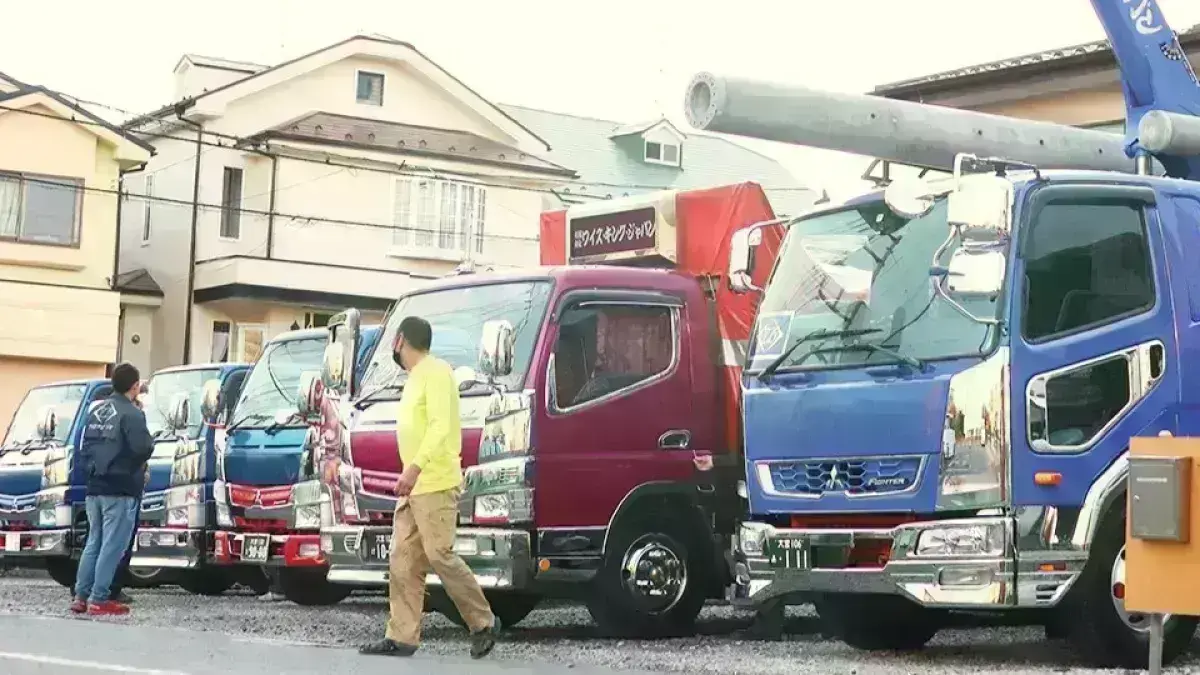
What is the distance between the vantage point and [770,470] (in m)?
10.9

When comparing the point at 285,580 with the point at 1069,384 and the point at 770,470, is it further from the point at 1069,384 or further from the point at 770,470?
the point at 1069,384

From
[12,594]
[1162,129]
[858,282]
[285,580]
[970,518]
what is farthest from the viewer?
[12,594]

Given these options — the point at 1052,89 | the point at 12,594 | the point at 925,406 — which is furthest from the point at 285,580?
the point at 1052,89

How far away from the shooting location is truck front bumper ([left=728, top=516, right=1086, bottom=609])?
9.73 meters

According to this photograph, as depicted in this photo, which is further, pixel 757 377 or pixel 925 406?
pixel 757 377

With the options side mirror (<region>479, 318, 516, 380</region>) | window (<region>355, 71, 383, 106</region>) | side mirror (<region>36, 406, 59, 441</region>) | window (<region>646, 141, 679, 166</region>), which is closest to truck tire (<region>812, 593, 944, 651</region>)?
side mirror (<region>479, 318, 516, 380</region>)

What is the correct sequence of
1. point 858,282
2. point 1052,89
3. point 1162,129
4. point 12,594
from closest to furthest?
point 858,282 → point 1162,129 → point 12,594 → point 1052,89

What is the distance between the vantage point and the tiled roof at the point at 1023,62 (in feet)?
71.6

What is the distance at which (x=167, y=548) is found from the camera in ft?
54.9

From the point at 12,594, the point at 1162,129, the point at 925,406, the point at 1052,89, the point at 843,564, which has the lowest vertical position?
the point at 12,594

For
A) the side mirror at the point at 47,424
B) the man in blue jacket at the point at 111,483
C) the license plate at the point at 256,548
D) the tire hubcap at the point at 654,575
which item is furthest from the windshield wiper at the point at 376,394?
the side mirror at the point at 47,424

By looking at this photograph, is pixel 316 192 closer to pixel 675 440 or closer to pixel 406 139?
pixel 406 139

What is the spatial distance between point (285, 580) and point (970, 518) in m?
8.10

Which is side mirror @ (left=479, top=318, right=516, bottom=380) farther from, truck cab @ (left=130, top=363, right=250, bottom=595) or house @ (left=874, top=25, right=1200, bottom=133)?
house @ (left=874, top=25, right=1200, bottom=133)
